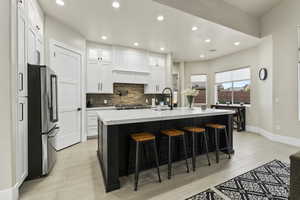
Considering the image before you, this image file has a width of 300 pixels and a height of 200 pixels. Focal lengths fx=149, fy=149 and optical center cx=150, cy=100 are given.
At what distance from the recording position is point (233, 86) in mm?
6328

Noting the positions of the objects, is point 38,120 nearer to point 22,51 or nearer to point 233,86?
point 22,51

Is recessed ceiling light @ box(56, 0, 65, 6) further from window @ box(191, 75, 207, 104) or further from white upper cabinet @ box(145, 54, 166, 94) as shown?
window @ box(191, 75, 207, 104)

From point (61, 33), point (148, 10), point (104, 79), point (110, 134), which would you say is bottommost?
point (110, 134)

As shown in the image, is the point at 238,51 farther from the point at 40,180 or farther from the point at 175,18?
the point at 40,180

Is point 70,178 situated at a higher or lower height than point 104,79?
lower

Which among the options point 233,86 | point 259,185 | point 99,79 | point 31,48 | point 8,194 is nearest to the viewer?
point 8,194

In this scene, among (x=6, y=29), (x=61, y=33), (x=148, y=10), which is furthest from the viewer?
(x=61, y=33)

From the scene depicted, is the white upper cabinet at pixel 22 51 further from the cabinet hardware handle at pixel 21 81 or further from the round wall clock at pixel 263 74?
the round wall clock at pixel 263 74

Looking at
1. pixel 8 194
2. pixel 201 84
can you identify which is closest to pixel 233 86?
pixel 201 84

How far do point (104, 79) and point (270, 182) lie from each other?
4.77 m

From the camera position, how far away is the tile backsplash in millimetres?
5229

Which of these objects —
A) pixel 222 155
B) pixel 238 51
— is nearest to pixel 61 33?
pixel 222 155

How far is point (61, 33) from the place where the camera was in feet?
12.3

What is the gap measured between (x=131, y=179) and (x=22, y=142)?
5.52ft
